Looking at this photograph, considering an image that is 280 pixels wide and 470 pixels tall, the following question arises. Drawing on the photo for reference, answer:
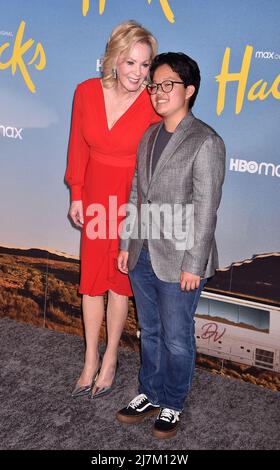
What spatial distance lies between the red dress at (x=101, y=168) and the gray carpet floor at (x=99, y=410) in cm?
51

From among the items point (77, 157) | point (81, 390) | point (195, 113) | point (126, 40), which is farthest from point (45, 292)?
point (126, 40)

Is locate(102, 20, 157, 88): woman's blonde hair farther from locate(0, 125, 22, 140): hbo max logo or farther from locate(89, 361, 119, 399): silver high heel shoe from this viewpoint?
locate(89, 361, 119, 399): silver high heel shoe

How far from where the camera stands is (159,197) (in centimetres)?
224

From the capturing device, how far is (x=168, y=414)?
2.53m

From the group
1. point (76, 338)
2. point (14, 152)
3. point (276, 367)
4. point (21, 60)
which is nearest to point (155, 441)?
point (276, 367)

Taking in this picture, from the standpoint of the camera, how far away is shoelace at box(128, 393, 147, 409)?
8.61ft

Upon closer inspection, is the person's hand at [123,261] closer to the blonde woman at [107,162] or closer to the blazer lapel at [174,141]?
the blonde woman at [107,162]

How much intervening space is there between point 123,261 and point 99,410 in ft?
2.28

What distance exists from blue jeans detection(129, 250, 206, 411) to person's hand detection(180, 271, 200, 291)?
53mm

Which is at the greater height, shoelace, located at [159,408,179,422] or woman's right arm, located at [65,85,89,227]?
woman's right arm, located at [65,85,89,227]

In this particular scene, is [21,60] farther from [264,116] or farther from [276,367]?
[276,367]

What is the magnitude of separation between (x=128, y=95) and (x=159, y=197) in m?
0.52

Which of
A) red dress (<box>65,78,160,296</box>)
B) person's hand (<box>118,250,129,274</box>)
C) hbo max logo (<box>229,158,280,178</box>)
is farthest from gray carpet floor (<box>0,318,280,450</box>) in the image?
hbo max logo (<box>229,158,280,178</box>)
